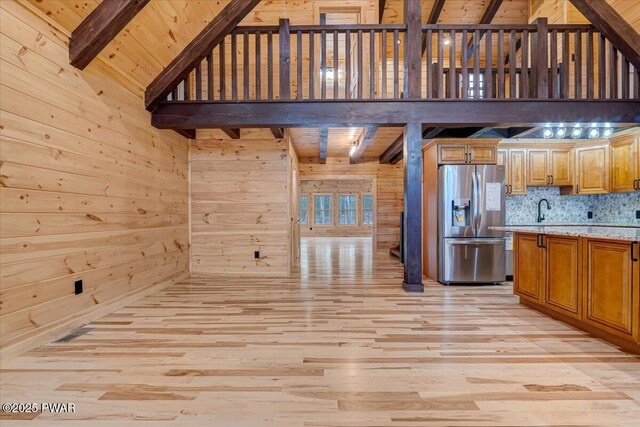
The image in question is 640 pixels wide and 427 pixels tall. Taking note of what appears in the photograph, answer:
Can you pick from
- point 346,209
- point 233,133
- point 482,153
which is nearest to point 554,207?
point 482,153

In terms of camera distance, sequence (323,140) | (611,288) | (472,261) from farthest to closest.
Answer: (323,140) < (472,261) < (611,288)

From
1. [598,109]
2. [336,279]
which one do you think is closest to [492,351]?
[336,279]

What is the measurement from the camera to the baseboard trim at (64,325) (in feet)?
7.11

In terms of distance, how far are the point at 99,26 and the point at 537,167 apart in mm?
5766

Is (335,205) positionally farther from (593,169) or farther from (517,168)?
(593,169)

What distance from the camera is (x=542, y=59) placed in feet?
12.3

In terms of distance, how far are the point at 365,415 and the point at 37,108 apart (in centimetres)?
309

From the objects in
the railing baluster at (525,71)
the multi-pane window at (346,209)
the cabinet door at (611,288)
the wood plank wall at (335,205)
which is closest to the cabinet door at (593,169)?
the railing baluster at (525,71)

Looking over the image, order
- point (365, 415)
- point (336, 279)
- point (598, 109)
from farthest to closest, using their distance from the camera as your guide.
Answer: point (336, 279) → point (598, 109) → point (365, 415)

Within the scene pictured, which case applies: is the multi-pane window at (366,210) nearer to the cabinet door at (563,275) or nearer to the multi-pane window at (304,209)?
the multi-pane window at (304,209)

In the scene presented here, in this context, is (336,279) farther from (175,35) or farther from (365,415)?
(175,35)

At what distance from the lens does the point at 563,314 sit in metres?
2.83

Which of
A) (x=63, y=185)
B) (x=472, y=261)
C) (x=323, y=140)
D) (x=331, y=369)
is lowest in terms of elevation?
(x=331, y=369)

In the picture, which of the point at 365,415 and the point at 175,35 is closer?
the point at 365,415
